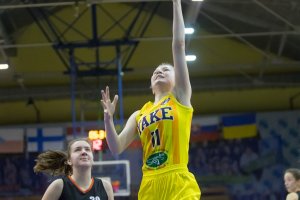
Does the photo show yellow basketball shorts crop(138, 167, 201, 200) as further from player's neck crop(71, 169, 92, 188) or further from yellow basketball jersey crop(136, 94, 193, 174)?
player's neck crop(71, 169, 92, 188)

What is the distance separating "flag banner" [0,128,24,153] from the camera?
61.7 feet

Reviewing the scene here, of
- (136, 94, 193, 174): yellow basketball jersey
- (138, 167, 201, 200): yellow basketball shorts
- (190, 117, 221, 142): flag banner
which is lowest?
(138, 167, 201, 200): yellow basketball shorts

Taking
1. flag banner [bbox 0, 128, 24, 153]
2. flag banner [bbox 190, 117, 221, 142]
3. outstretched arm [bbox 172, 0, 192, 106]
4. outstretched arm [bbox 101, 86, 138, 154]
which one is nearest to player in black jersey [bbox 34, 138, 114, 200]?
outstretched arm [bbox 101, 86, 138, 154]

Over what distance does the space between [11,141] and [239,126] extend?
734 cm

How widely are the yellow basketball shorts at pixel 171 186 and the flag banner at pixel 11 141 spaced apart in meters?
15.4

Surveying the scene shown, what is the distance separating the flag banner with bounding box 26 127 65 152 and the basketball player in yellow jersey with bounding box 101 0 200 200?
14801 mm

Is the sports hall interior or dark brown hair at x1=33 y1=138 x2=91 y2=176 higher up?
the sports hall interior

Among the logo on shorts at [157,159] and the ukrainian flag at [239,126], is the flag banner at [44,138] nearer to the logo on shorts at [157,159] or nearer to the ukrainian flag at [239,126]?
the ukrainian flag at [239,126]

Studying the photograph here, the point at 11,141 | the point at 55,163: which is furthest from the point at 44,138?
the point at 55,163

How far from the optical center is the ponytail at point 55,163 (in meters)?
4.91

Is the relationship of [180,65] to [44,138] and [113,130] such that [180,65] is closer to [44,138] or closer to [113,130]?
[113,130]

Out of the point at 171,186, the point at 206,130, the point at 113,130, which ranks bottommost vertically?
the point at 171,186

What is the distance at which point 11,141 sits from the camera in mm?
18875

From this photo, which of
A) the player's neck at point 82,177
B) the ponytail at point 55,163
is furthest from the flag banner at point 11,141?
the player's neck at point 82,177
